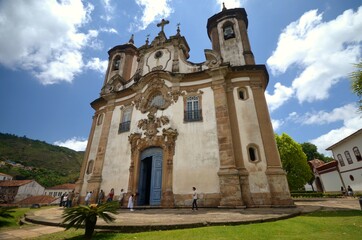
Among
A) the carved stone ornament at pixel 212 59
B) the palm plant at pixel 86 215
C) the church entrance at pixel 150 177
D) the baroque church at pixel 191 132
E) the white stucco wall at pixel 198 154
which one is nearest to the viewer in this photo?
the palm plant at pixel 86 215

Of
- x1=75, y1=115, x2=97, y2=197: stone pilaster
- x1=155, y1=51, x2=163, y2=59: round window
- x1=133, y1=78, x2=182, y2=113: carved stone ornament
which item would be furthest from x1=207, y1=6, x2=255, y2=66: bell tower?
x1=75, y1=115, x2=97, y2=197: stone pilaster

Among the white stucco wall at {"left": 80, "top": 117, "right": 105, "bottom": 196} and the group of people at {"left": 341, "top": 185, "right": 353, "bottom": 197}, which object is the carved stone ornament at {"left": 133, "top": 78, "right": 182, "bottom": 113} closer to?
the white stucco wall at {"left": 80, "top": 117, "right": 105, "bottom": 196}

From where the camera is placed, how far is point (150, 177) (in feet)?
48.4

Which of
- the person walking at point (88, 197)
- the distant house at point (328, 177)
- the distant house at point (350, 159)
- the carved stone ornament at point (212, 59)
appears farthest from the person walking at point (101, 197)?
the distant house at point (328, 177)

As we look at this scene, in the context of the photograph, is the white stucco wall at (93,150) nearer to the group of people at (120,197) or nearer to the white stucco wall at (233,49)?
the group of people at (120,197)

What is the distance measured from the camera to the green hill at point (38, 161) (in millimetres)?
70062

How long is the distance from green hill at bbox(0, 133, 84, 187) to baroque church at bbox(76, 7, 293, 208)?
6181cm

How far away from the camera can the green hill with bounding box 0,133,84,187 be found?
70.1 metres

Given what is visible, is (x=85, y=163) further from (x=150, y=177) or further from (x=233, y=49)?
(x=233, y=49)

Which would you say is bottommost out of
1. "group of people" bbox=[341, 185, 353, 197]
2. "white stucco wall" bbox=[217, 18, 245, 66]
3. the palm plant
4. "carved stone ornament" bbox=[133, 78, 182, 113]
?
the palm plant

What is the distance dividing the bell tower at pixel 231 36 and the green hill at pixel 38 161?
67.9 m

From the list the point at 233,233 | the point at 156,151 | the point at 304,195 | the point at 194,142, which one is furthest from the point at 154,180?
the point at 304,195

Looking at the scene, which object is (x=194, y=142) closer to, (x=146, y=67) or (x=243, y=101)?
(x=243, y=101)

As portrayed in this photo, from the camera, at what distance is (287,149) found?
27.2m
